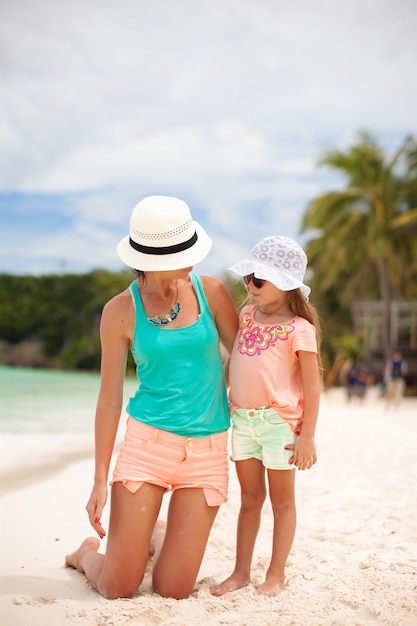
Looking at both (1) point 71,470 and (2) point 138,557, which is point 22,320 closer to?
(1) point 71,470

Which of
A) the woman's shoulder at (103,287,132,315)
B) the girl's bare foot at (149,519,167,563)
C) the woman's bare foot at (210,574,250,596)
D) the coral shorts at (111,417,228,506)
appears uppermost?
the woman's shoulder at (103,287,132,315)

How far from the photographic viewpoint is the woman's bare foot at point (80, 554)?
328cm

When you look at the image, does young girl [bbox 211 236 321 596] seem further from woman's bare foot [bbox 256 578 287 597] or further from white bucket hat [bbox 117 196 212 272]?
white bucket hat [bbox 117 196 212 272]

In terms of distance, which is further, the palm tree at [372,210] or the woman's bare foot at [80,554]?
the palm tree at [372,210]

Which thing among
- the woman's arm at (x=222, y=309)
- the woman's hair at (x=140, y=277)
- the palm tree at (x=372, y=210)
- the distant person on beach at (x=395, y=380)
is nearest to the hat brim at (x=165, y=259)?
the woman's hair at (x=140, y=277)

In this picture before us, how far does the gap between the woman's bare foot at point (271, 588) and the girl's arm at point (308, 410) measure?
1.76 ft

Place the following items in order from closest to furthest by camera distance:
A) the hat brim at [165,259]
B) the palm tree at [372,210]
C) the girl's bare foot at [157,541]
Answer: the hat brim at [165,259] < the girl's bare foot at [157,541] < the palm tree at [372,210]

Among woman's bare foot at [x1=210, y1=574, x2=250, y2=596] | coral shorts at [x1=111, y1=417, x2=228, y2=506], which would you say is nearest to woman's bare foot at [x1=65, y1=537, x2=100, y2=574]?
coral shorts at [x1=111, y1=417, x2=228, y2=506]

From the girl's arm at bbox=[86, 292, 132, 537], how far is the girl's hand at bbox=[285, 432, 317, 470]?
→ 0.81 metres

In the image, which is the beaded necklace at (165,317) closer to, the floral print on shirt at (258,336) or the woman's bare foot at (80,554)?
the floral print on shirt at (258,336)

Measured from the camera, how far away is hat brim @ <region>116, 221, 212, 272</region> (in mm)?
2846

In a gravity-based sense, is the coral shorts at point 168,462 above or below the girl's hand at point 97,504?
above

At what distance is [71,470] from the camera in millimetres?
6203

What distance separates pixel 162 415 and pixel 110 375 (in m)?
0.32
